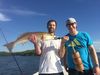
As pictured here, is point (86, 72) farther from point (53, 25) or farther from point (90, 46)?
point (53, 25)

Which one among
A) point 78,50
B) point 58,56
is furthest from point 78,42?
point 58,56

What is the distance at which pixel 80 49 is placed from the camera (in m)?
6.31

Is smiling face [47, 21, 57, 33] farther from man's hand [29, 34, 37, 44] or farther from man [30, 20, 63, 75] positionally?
man's hand [29, 34, 37, 44]

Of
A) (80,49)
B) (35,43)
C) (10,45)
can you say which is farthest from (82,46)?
(10,45)

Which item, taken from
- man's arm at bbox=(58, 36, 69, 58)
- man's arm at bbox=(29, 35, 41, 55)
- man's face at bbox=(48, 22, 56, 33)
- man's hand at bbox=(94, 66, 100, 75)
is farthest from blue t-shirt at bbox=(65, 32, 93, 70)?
man's arm at bbox=(29, 35, 41, 55)

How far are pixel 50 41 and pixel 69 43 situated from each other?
0.46 meters

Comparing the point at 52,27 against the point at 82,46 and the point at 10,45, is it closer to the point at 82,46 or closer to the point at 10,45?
the point at 82,46

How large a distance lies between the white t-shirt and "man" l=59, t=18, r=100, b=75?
0.16 m

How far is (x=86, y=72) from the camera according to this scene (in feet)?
21.0

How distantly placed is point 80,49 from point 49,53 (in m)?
0.73

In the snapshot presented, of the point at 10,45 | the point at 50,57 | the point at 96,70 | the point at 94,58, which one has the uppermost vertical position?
the point at 10,45

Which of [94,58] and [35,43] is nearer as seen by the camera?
[35,43]

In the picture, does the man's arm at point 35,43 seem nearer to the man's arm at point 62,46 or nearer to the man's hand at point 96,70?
the man's arm at point 62,46

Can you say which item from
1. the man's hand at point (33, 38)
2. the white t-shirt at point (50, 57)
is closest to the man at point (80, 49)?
the white t-shirt at point (50, 57)
